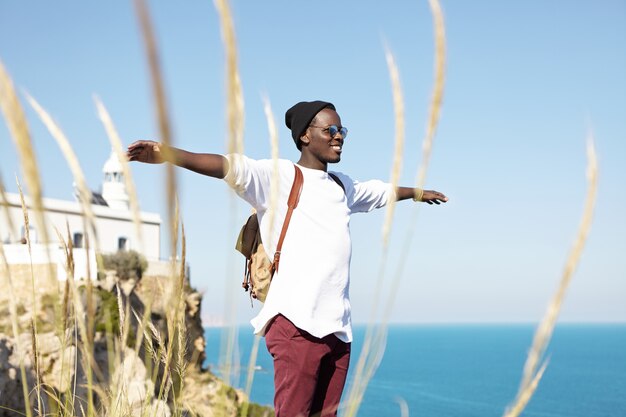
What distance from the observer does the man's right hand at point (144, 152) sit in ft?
5.33

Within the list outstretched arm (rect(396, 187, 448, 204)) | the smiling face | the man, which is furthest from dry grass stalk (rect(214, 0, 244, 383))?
outstretched arm (rect(396, 187, 448, 204))

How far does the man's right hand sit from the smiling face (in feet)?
2.74

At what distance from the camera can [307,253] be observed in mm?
2152

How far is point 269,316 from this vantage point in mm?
2152

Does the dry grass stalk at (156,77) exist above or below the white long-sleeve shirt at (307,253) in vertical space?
above

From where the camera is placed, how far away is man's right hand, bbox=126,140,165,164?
63.9 inches

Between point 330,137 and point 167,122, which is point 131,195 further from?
point 330,137

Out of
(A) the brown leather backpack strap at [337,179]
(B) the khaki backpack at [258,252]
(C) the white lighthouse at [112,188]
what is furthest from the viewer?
(C) the white lighthouse at [112,188]

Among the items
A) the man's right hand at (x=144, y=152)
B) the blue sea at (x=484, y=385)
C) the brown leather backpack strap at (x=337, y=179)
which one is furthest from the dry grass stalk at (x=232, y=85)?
the blue sea at (x=484, y=385)

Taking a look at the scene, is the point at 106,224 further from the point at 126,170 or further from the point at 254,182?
the point at 126,170

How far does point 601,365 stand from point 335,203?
471 feet

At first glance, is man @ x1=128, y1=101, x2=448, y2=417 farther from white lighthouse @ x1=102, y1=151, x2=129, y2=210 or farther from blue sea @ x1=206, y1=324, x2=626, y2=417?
blue sea @ x1=206, y1=324, x2=626, y2=417

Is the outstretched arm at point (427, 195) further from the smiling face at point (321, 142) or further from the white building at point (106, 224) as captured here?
the white building at point (106, 224)

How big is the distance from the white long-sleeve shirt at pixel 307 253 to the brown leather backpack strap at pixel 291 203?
16 mm
